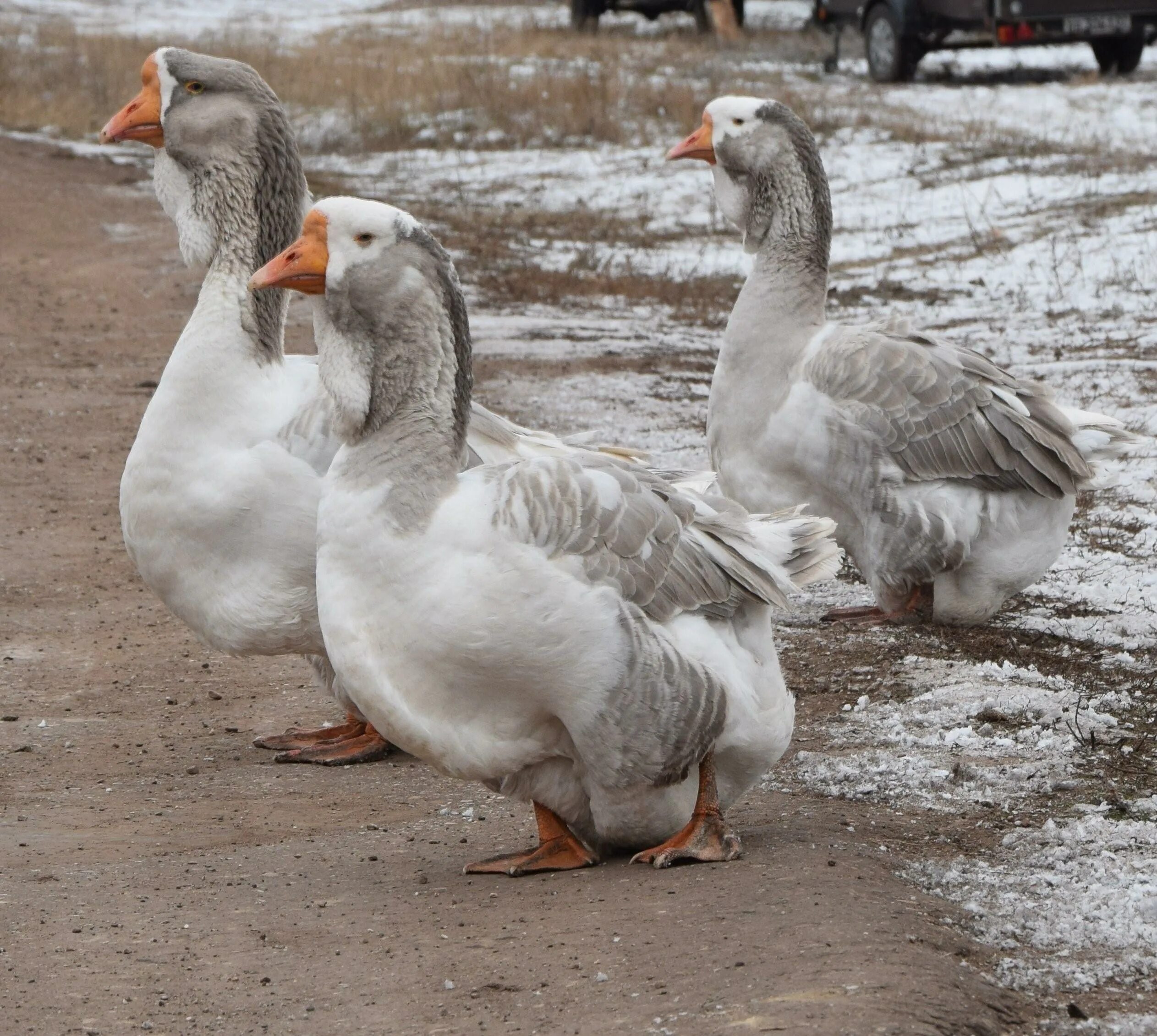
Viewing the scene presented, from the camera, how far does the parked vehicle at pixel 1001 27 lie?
22609 millimetres

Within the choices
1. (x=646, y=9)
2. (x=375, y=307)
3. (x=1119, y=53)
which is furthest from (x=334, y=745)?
(x=646, y=9)

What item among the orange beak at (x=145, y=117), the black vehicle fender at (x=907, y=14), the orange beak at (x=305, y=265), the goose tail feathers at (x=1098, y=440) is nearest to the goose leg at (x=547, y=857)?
the orange beak at (x=305, y=265)

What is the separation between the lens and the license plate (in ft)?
74.0

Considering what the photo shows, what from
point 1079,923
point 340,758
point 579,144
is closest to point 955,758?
point 1079,923

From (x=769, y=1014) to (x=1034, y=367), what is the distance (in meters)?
7.76

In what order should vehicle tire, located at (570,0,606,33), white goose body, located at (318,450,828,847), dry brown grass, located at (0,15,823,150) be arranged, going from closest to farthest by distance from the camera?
white goose body, located at (318,450,828,847) < dry brown grass, located at (0,15,823,150) < vehicle tire, located at (570,0,606,33)

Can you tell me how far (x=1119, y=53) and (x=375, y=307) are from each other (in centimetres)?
2223

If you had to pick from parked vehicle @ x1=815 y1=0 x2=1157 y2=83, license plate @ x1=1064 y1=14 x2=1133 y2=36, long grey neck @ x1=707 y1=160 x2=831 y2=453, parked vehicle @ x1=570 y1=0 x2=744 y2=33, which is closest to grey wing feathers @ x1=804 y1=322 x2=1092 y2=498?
long grey neck @ x1=707 y1=160 x2=831 y2=453

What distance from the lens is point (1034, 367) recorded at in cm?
1038

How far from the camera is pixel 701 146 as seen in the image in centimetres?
702

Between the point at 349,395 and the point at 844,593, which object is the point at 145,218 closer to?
the point at 844,593

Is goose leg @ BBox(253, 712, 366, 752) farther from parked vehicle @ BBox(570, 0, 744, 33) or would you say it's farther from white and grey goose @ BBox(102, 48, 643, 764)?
parked vehicle @ BBox(570, 0, 744, 33)

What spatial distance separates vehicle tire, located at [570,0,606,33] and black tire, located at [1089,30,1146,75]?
12.4 metres

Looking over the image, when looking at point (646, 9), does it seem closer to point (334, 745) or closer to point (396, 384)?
point (334, 745)
